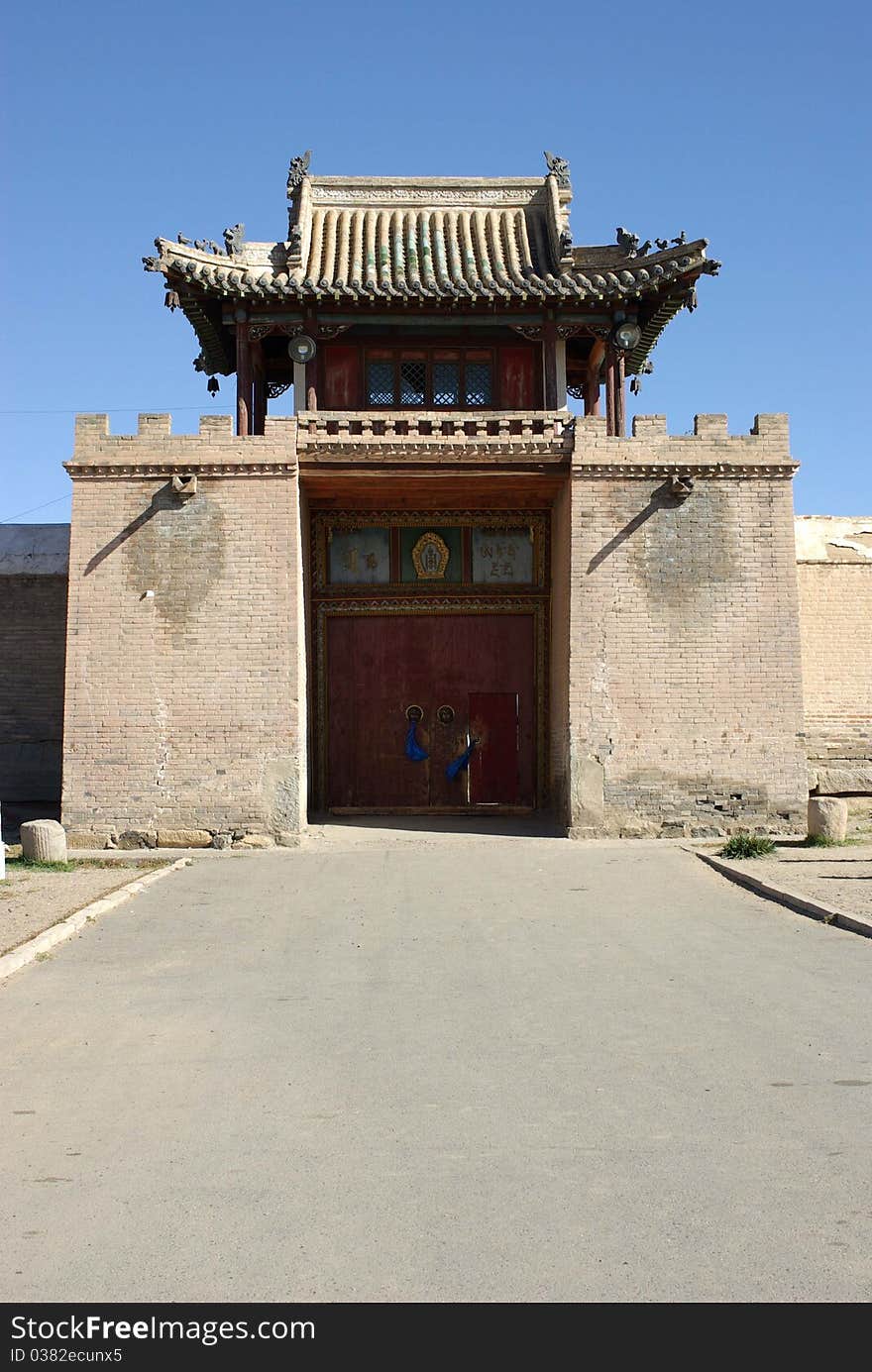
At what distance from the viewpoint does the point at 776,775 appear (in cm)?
1617

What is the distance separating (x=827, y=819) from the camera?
50.2ft

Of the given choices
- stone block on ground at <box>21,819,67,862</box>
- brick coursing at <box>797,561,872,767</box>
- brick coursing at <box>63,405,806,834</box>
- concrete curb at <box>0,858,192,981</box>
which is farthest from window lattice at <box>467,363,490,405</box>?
concrete curb at <box>0,858,192,981</box>

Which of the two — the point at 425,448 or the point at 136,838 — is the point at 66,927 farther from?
the point at 425,448

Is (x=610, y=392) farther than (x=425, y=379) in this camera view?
No

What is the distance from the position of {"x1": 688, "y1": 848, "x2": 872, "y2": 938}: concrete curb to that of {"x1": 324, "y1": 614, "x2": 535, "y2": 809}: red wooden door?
5438 mm

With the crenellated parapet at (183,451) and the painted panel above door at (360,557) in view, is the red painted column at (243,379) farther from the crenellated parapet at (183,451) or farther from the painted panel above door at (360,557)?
the painted panel above door at (360,557)

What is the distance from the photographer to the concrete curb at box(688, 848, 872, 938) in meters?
9.23

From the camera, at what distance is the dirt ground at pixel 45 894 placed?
9.52 metres

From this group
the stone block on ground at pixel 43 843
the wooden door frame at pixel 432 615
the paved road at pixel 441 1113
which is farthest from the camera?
the wooden door frame at pixel 432 615

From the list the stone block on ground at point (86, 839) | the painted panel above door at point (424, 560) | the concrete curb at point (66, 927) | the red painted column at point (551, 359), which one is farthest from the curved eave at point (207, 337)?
the concrete curb at point (66, 927)

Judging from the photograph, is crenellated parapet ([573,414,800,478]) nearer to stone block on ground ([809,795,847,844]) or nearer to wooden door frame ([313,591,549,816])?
wooden door frame ([313,591,549,816])

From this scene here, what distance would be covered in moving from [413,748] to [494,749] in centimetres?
130

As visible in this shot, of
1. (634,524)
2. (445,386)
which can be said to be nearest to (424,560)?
(445,386)

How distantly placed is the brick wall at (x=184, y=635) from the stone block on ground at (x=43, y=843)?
4.16ft
